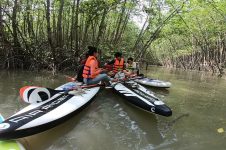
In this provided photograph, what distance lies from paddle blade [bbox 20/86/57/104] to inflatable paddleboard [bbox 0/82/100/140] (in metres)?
0.09

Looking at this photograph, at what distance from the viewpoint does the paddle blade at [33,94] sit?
15.5 feet

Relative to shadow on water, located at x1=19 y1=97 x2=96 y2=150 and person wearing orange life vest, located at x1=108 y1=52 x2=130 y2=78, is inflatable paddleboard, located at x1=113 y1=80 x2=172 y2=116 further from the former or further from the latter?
shadow on water, located at x1=19 y1=97 x2=96 y2=150

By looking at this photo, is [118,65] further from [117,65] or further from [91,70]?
[91,70]

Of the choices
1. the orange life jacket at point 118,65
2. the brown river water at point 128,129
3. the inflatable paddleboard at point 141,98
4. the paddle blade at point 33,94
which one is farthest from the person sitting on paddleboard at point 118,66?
the paddle blade at point 33,94

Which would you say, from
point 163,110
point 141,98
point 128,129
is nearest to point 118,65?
point 141,98

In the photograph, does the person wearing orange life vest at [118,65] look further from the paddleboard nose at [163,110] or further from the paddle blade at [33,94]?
the paddle blade at [33,94]

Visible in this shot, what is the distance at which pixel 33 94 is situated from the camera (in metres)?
4.82

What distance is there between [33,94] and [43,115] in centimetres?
79

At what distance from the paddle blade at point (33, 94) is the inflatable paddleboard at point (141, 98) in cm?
196

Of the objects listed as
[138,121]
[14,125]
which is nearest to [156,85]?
[138,121]

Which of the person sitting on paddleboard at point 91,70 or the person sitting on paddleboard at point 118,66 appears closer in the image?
the person sitting on paddleboard at point 91,70

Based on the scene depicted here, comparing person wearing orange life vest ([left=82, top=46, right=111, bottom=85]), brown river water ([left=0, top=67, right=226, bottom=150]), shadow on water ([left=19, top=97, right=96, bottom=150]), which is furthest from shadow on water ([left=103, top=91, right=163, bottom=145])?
shadow on water ([left=19, top=97, right=96, bottom=150])

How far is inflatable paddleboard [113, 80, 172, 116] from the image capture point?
5.15 meters

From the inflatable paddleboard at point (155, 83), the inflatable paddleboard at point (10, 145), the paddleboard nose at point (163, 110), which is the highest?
the inflatable paddleboard at point (155, 83)
